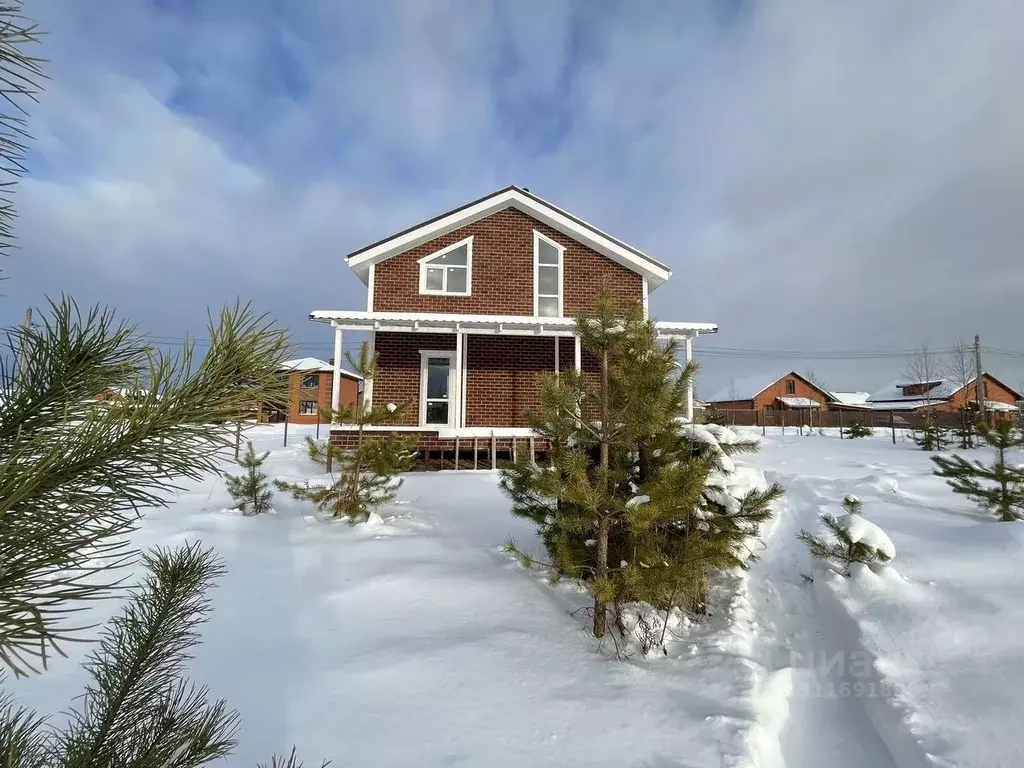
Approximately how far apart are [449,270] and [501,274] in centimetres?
137

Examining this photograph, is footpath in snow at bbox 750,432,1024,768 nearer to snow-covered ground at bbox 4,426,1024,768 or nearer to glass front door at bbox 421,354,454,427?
snow-covered ground at bbox 4,426,1024,768

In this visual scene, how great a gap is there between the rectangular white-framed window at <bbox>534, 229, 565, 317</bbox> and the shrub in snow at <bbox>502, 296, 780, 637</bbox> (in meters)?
8.97

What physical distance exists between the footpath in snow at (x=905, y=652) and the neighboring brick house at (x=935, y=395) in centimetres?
4123

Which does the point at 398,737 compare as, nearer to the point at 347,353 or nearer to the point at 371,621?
the point at 371,621

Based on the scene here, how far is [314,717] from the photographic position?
2867mm

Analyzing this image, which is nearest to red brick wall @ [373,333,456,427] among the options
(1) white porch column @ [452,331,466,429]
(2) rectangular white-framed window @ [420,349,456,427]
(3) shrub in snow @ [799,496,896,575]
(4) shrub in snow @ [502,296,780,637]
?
(2) rectangular white-framed window @ [420,349,456,427]

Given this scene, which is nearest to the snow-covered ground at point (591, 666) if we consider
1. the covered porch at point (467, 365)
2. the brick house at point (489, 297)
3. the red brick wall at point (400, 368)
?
the covered porch at point (467, 365)

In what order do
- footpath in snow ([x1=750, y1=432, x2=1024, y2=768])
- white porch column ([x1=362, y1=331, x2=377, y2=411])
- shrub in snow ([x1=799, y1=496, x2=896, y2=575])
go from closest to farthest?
1. footpath in snow ([x1=750, y1=432, x2=1024, y2=768])
2. shrub in snow ([x1=799, y1=496, x2=896, y2=575])
3. white porch column ([x1=362, y1=331, x2=377, y2=411])

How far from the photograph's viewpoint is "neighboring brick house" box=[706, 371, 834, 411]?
42.8 m

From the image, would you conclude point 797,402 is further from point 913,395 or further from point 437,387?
point 437,387

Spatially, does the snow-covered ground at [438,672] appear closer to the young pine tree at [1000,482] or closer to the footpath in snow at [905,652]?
the footpath in snow at [905,652]

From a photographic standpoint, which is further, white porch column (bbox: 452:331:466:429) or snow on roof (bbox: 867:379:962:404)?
snow on roof (bbox: 867:379:962:404)

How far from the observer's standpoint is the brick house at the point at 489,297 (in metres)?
12.6

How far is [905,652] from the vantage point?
11.4 ft
